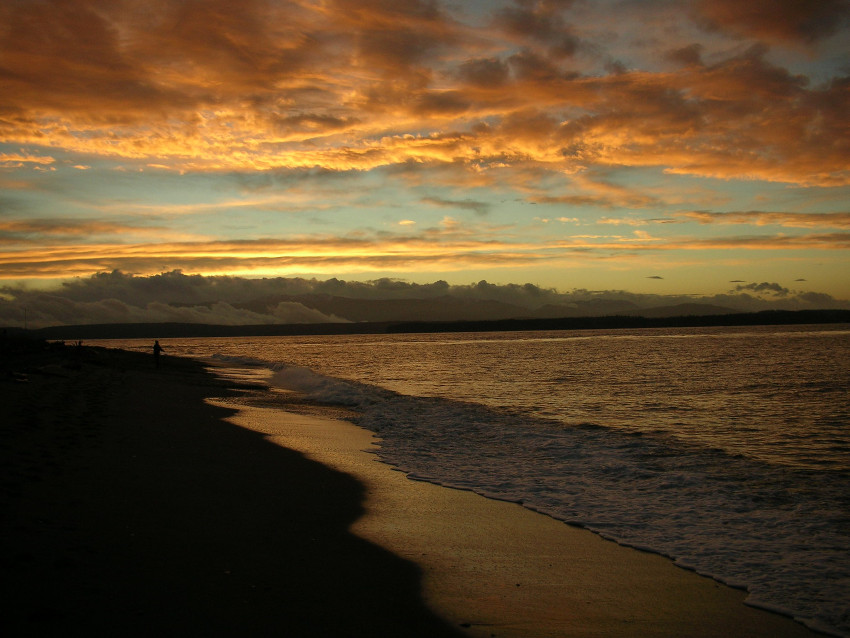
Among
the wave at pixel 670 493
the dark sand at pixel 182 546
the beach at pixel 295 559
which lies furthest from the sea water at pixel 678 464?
the dark sand at pixel 182 546

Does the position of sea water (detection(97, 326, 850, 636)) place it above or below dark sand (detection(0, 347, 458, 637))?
below

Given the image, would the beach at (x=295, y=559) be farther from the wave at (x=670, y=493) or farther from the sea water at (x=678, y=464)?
the sea water at (x=678, y=464)

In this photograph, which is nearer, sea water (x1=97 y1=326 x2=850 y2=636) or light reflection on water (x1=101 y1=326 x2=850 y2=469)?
sea water (x1=97 y1=326 x2=850 y2=636)

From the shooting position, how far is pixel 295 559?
7090 mm

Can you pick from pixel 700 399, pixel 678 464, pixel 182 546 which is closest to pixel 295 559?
pixel 182 546

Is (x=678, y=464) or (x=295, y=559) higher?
(x=295, y=559)

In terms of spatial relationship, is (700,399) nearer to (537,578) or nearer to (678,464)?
(678,464)

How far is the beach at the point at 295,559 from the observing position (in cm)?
555

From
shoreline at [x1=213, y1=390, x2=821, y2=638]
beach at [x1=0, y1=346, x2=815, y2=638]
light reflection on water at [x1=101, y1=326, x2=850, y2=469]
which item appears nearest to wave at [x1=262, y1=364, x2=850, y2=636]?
shoreline at [x1=213, y1=390, x2=821, y2=638]

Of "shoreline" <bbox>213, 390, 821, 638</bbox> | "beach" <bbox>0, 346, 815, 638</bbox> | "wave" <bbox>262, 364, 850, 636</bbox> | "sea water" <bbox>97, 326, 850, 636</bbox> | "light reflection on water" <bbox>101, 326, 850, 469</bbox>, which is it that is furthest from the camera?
"light reflection on water" <bbox>101, 326, 850, 469</bbox>

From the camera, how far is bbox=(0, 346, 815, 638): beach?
18.2 feet

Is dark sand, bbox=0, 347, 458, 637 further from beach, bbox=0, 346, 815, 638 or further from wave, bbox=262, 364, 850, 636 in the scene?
wave, bbox=262, 364, 850, 636

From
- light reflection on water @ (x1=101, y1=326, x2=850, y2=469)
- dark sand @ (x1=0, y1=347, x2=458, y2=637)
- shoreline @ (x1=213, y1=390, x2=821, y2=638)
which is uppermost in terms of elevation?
dark sand @ (x1=0, y1=347, x2=458, y2=637)

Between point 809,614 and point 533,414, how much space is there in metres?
16.9
